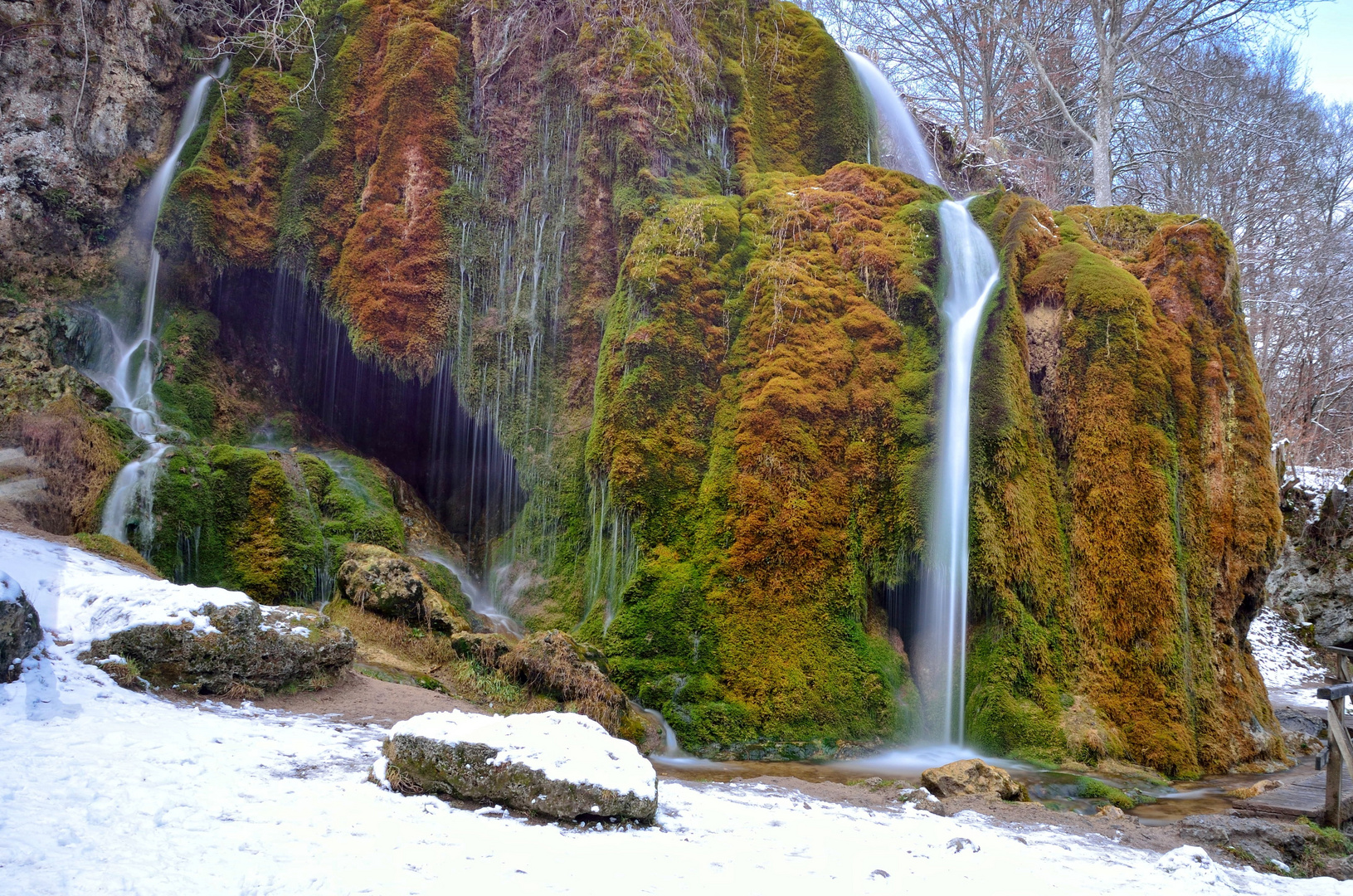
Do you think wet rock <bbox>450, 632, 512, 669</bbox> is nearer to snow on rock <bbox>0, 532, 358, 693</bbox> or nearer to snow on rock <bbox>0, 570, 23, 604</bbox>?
snow on rock <bbox>0, 532, 358, 693</bbox>

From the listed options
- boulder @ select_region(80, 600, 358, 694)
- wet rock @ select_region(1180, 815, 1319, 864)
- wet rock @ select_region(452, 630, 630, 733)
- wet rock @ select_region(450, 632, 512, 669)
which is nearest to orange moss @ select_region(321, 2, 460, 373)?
wet rock @ select_region(450, 632, 512, 669)

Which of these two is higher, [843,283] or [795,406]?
[843,283]

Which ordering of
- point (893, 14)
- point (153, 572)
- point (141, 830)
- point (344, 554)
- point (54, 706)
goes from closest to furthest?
point (141, 830) < point (54, 706) < point (153, 572) < point (344, 554) < point (893, 14)

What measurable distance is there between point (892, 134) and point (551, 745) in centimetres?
1206

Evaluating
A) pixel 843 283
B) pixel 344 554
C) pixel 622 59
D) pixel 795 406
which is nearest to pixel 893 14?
pixel 622 59

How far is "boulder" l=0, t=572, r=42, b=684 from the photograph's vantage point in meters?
4.93

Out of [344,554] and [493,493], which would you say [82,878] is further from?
[493,493]

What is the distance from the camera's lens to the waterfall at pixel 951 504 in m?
8.81

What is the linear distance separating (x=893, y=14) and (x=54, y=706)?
23236mm

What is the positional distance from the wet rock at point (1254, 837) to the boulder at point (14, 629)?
696 cm

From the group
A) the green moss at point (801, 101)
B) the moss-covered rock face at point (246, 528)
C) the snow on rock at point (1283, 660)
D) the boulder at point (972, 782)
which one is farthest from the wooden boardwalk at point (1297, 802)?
the green moss at point (801, 101)

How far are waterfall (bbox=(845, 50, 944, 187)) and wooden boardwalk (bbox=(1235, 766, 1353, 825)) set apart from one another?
9.48 meters

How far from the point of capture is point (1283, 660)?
709 inches

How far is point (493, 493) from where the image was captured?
12641 millimetres
